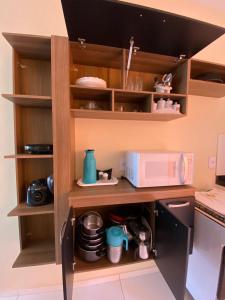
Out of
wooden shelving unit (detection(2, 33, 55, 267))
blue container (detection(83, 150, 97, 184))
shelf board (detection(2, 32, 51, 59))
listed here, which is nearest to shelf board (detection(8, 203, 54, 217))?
wooden shelving unit (detection(2, 33, 55, 267))

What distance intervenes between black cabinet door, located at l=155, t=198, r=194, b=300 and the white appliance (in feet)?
0.35

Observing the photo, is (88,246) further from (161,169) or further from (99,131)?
(99,131)

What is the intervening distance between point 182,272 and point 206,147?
125 cm

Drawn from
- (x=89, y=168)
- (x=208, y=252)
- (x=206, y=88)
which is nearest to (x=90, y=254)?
(x=89, y=168)

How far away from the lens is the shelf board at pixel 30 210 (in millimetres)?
1000

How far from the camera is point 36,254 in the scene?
1.15 meters

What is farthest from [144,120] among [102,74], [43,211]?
[43,211]

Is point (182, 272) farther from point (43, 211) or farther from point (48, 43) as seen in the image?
point (48, 43)

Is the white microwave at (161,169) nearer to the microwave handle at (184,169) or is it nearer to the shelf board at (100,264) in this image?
the microwave handle at (184,169)

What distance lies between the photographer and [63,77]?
38.8 inches

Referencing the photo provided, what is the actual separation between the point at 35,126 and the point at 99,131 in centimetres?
53

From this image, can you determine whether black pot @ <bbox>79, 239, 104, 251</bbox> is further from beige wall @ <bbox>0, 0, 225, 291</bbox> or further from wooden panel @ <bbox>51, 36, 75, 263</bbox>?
beige wall @ <bbox>0, 0, 225, 291</bbox>

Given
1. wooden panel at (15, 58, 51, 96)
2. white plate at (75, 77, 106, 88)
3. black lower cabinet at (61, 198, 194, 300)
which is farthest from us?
wooden panel at (15, 58, 51, 96)

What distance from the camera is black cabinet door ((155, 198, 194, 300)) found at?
833mm
